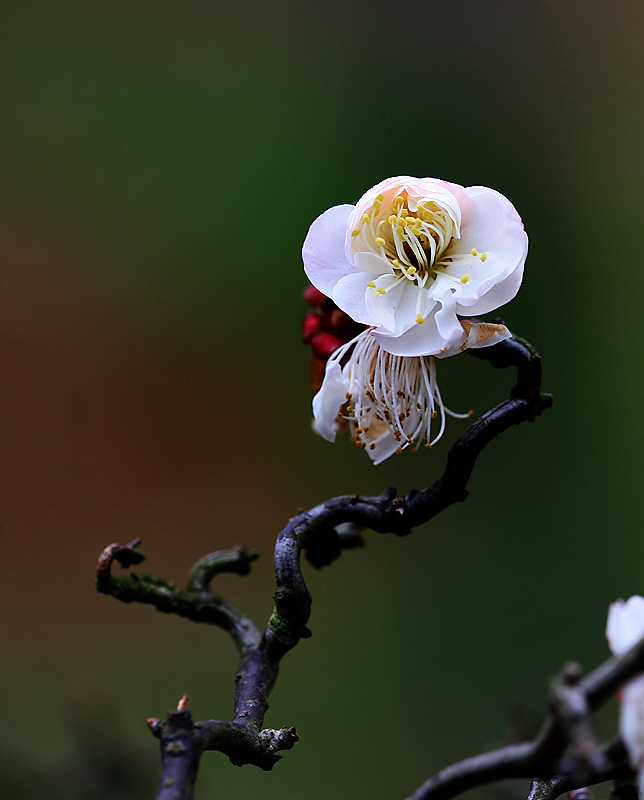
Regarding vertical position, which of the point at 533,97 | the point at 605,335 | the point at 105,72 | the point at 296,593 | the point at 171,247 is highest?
the point at 105,72

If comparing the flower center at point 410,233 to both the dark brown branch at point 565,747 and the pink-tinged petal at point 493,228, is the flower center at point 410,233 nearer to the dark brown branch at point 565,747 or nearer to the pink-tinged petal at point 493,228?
the pink-tinged petal at point 493,228

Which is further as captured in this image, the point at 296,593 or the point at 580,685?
the point at 296,593

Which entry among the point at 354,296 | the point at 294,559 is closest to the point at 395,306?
the point at 354,296

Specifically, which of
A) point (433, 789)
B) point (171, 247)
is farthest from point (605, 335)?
point (433, 789)

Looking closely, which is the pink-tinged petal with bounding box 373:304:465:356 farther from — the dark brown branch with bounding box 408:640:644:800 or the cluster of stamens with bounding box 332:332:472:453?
the dark brown branch with bounding box 408:640:644:800

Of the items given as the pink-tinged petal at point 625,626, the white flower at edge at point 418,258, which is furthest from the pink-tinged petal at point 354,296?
the pink-tinged petal at point 625,626

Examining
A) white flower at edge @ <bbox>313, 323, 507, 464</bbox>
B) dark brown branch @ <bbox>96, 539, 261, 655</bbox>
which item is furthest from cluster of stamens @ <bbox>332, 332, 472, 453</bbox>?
dark brown branch @ <bbox>96, 539, 261, 655</bbox>

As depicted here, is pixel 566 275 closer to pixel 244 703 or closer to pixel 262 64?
pixel 262 64

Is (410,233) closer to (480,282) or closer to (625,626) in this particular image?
(480,282)

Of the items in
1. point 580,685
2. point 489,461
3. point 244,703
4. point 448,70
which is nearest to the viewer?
point 580,685
